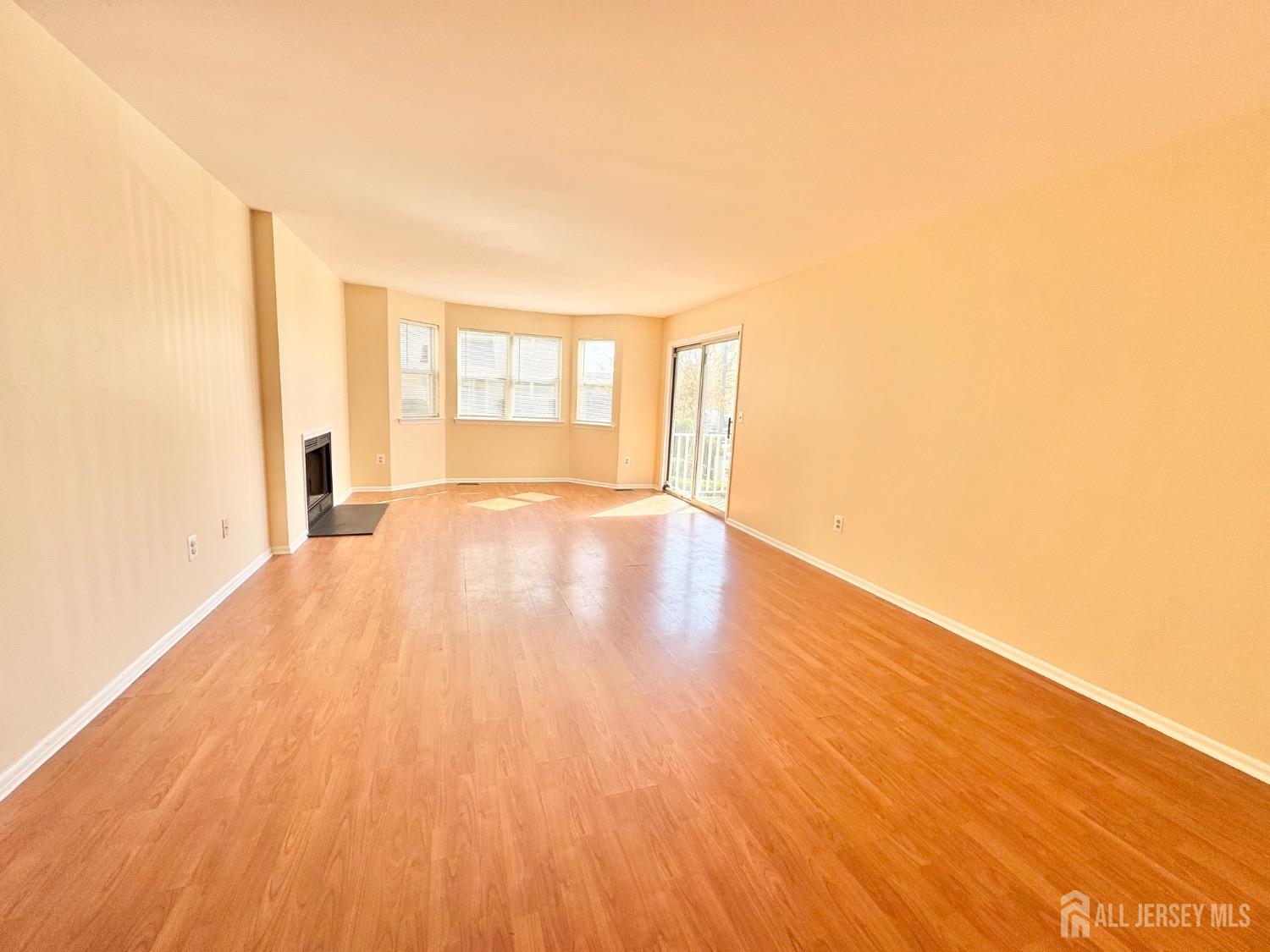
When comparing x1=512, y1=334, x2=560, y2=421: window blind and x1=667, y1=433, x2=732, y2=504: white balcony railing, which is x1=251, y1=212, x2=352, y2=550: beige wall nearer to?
x1=512, y1=334, x2=560, y2=421: window blind

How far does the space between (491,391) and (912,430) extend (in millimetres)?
5285

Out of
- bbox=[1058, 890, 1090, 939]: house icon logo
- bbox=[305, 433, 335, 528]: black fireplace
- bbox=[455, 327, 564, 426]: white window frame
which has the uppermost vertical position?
bbox=[455, 327, 564, 426]: white window frame

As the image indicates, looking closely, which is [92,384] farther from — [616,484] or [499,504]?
[616,484]

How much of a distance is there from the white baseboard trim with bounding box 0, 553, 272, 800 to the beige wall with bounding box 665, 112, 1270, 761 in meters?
4.06

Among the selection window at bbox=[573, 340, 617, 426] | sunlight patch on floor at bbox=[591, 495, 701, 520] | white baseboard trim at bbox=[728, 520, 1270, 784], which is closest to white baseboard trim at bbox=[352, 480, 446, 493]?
window at bbox=[573, 340, 617, 426]

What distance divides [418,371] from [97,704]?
492 cm

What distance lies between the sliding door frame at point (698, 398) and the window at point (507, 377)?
156cm

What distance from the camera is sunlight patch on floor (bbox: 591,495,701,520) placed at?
18.5 feet

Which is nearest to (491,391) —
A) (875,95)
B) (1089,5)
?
(875,95)

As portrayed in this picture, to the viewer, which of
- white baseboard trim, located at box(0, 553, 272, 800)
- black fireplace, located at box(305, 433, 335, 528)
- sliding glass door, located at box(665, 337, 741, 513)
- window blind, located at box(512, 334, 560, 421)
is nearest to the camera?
white baseboard trim, located at box(0, 553, 272, 800)

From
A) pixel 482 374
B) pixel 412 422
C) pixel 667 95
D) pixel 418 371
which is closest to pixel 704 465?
pixel 482 374

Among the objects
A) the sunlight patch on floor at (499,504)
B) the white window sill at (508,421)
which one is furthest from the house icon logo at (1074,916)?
the white window sill at (508,421)

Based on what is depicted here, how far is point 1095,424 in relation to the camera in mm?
2285

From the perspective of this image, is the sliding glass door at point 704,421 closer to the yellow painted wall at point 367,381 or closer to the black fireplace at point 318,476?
the yellow painted wall at point 367,381
